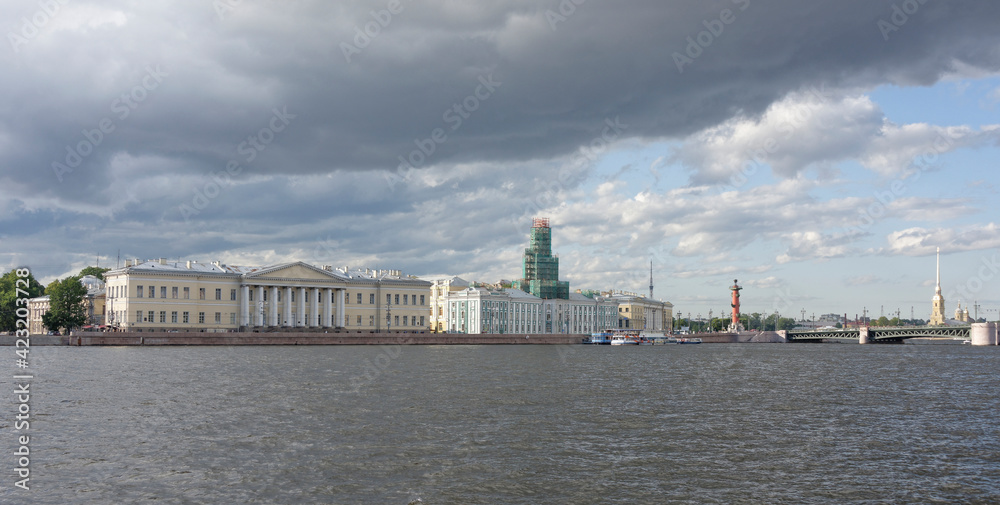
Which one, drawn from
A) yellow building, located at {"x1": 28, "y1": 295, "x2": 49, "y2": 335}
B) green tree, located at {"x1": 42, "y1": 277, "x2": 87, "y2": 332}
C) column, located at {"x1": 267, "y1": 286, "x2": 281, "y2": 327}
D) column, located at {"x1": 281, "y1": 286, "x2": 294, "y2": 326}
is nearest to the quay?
column, located at {"x1": 281, "y1": 286, "x2": 294, "y2": 326}

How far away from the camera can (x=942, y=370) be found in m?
50.1

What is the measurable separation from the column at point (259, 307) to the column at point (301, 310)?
4.26 meters

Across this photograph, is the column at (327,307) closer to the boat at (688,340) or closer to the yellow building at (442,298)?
the yellow building at (442,298)

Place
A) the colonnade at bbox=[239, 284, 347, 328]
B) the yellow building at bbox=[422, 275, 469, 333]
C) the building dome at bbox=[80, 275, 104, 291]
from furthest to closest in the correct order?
the yellow building at bbox=[422, 275, 469, 333]
the building dome at bbox=[80, 275, 104, 291]
the colonnade at bbox=[239, 284, 347, 328]

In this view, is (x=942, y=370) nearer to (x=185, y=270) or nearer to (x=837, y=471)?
(x=837, y=471)

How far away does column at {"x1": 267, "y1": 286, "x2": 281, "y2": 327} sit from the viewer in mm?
90875

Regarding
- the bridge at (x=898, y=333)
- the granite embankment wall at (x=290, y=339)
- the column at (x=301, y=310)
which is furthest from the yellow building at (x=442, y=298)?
the bridge at (x=898, y=333)

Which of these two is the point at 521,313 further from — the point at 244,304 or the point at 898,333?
the point at 898,333

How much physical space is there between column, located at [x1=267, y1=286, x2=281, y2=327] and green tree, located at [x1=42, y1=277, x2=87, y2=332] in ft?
62.6

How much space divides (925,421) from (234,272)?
78581mm

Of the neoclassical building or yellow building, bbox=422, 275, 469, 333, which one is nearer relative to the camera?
the neoclassical building

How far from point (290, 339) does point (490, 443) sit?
6402 cm

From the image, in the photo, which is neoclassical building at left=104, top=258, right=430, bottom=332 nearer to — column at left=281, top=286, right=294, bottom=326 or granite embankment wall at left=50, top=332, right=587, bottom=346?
column at left=281, top=286, right=294, bottom=326

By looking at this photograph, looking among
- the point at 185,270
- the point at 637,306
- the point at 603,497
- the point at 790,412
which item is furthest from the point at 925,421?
the point at 637,306
